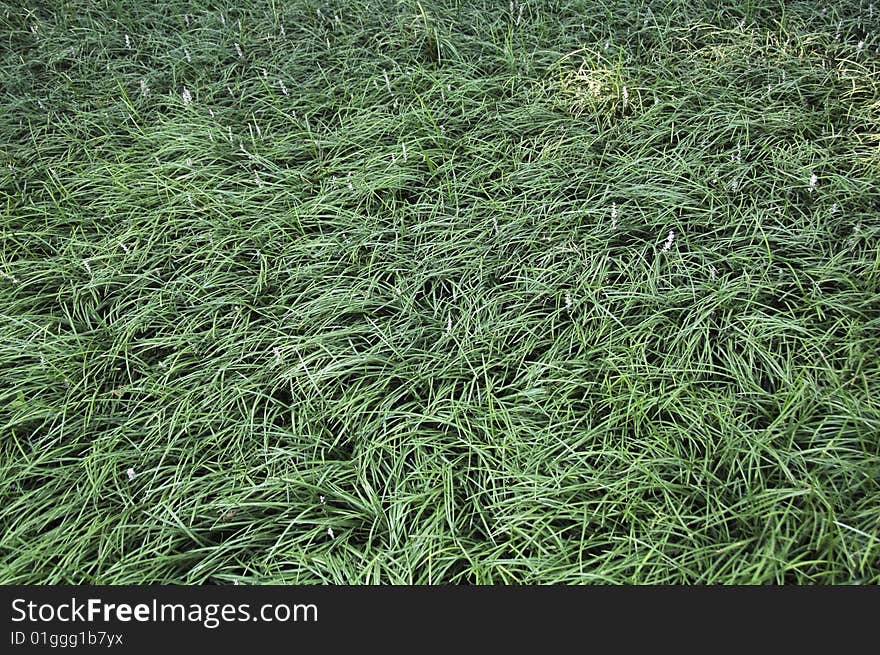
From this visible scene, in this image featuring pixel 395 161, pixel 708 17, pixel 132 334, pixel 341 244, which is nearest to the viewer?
pixel 132 334

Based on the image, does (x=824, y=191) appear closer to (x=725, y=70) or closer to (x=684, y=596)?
(x=725, y=70)

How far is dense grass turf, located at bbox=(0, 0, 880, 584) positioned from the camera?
2230 mm

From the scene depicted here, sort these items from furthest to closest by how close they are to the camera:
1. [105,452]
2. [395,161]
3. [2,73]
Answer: [2,73] → [395,161] → [105,452]

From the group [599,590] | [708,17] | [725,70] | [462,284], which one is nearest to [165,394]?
[462,284]

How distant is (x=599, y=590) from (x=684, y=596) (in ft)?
0.79

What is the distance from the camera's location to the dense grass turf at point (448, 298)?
2.23 m

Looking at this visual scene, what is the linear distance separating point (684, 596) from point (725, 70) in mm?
2595

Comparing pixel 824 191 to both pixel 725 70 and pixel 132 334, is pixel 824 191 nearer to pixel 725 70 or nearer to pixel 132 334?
pixel 725 70

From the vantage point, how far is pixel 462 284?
285cm

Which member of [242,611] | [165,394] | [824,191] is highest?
[824,191]

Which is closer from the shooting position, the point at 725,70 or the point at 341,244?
the point at 341,244

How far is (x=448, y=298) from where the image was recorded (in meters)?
2.84

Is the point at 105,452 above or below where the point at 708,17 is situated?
below

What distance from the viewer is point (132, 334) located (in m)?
2.82
